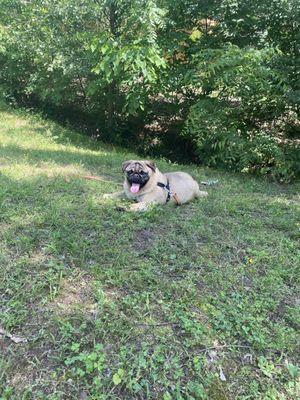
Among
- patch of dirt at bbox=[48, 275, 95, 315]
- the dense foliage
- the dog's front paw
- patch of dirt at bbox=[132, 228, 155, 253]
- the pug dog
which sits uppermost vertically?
the dense foliage

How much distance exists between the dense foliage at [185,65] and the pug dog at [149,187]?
113 inches

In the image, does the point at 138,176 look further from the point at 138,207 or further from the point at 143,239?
the point at 143,239

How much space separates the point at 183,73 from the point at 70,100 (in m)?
3.60

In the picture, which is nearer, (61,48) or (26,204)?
(26,204)

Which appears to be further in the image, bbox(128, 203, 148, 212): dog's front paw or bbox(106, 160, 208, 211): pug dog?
bbox(106, 160, 208, 211): pug dog

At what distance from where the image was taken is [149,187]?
471 cm

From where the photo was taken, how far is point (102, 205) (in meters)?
4.37

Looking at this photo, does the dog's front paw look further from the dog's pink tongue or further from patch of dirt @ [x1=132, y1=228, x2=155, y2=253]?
patch of dirt @ [x1=132, y1=228, x2=155, y2=253]

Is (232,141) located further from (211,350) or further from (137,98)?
(211,350)

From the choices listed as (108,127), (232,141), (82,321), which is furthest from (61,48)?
(82,321)

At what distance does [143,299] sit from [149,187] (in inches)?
80.1

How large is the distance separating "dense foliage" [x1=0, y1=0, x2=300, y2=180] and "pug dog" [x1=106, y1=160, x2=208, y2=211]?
2.86 m

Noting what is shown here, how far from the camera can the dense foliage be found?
23.5ft

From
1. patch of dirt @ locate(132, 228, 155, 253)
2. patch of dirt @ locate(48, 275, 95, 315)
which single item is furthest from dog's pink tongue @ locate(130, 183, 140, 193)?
patch of dirt @ locate(48, 275, 95, 315)
